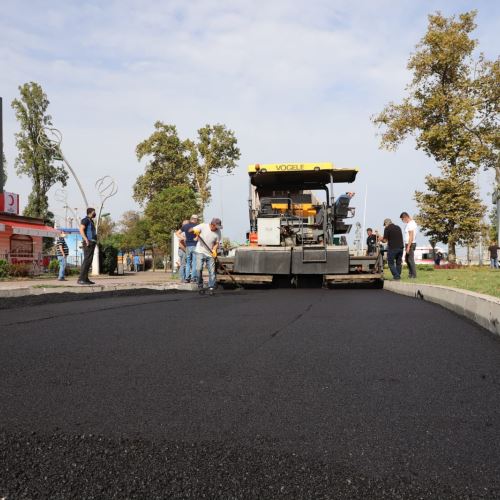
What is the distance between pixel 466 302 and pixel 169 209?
3348 cm

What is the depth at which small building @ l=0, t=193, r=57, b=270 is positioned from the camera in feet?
93.3

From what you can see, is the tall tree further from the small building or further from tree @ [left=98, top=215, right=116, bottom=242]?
tree @ [left=98, top=215, right=116, bottom=242]

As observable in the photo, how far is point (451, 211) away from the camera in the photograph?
Answer: 26.8 metres

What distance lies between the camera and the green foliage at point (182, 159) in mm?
41719

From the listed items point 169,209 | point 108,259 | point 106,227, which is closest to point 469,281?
point 108,259

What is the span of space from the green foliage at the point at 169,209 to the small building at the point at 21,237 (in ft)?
31.4

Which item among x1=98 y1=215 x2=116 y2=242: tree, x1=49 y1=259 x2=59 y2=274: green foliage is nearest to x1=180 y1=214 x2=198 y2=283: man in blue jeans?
x1=49 y1=259 x2=59 y2=274: green foliage

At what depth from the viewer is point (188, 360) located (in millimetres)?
4480

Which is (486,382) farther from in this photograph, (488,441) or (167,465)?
(167,465)

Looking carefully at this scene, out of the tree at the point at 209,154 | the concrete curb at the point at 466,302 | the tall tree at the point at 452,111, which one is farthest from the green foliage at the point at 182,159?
the concrete curb at the point at 466,302

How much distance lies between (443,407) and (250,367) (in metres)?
1.46

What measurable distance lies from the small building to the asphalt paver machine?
55.4ft

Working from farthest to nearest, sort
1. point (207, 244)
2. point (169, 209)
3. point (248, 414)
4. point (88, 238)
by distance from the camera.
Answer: point (169, 209) < point (88, 238) < point (207, 244) < point (248, 414)

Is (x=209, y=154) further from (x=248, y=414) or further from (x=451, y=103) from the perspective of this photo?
(x=248, y=414)
